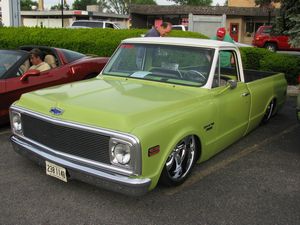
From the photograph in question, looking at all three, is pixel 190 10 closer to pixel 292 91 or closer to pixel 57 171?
pixel 292 91

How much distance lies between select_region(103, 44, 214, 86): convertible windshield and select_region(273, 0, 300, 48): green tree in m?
3.11

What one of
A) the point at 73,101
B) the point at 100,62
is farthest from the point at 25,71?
the point at 73,101

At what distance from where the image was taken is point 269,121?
287 inches

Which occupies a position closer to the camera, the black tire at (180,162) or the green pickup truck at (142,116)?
the green pickup truck at (142,116)

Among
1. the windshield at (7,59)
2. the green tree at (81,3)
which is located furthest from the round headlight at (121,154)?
the green tree at (81,3)

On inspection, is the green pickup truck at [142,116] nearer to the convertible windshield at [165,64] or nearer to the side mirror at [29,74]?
the convertible windshield at [165,64]

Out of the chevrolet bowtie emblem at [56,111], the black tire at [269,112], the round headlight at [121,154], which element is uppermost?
the chevrolet bowtie emblem at [56,111]

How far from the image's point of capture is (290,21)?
793 cm

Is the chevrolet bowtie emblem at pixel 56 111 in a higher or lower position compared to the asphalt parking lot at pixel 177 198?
higher

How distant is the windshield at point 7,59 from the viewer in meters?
6.35

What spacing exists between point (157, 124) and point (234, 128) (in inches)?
73.7

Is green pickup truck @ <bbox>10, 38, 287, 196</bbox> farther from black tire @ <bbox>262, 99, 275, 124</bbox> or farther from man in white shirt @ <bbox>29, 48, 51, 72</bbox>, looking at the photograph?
man in white shirt @ <bbox>29, 48, 51, 72</bbox>

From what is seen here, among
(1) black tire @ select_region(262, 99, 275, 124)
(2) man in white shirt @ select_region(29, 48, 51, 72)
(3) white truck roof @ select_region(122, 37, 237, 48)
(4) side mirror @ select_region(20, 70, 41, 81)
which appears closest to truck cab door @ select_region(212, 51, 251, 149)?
(3) white truck roof @ select_region(122, 37, 237, 48)

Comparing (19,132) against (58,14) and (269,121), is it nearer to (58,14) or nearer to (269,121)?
(269,121)
